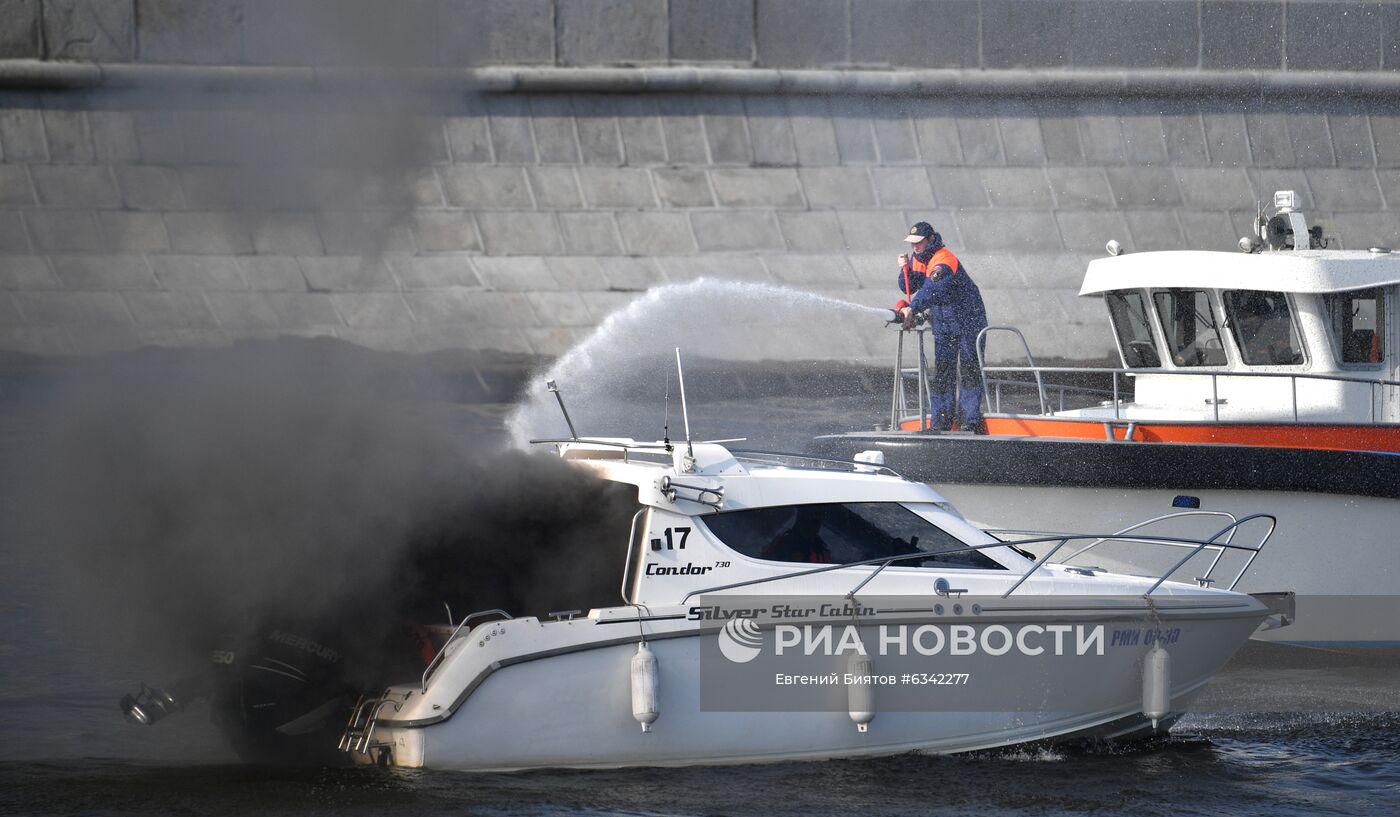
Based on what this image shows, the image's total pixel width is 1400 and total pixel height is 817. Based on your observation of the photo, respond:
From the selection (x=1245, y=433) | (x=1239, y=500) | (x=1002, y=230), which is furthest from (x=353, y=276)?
(x=1239, y=500)

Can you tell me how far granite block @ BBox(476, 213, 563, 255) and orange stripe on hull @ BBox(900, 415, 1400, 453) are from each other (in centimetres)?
1011

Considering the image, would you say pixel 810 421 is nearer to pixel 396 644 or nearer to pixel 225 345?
pixel 225 345

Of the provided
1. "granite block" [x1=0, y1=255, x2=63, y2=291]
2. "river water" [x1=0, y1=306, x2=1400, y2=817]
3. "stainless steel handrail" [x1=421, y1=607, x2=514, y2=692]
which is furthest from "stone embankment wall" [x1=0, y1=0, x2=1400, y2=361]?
"stainless steel handrail" [x1=421, y1=607, x2=514, y2=692]

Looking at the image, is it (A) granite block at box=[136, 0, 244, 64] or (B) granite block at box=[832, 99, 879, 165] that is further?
(B) granite block at box=[832, 99, 879, 165]

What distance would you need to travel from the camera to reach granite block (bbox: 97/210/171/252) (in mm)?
18219

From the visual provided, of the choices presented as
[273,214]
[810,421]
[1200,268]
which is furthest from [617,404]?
[1200,268]

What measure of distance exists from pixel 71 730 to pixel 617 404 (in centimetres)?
949

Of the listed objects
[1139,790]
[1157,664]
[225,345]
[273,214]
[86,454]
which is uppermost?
[273,214]

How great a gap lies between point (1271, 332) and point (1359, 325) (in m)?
0.63

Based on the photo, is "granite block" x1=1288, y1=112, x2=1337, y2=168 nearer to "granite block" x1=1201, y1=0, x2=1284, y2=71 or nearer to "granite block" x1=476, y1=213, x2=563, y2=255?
"granite block" x1=1201, y1=0, x2=1284, y2=71

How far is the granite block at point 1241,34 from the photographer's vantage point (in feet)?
69.7

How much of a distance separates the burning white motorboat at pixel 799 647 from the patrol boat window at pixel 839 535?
0.04 feet

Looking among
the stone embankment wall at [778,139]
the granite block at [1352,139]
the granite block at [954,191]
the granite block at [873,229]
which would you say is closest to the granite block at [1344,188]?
the stone embankment wall at [778,139]

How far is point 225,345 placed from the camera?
10.0 metres
